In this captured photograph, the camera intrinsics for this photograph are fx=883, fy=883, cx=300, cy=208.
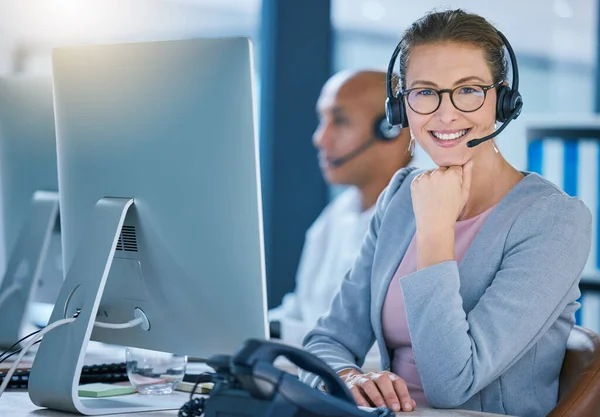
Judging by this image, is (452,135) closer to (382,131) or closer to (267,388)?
(267,388)

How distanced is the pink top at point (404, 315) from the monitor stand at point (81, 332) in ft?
1.40

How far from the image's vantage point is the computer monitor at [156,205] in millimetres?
1309

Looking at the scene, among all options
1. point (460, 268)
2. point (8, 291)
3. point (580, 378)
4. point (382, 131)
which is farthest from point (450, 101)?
point (382, 131)

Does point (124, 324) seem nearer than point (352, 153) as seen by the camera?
Yes

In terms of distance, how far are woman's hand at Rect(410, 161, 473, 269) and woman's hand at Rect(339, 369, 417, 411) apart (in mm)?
204

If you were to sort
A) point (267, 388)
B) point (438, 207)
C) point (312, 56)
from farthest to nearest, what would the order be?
1. point (312, 56)
2. point (438, 207)
3. point (267, 388)

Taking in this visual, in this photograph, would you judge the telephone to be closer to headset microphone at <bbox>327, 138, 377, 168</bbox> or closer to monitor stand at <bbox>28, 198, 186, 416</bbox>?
monitor stand at <bbox>28, 198, 186, 416</bbox>

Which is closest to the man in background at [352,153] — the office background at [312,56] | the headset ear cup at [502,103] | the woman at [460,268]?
the office background at [312,56]

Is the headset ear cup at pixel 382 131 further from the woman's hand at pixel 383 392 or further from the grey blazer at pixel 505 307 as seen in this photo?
the woman's hand at pixel 383 392

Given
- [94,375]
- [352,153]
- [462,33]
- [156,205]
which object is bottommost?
[94,375]

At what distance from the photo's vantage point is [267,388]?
107 cm

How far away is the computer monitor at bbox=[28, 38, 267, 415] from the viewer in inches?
51.5

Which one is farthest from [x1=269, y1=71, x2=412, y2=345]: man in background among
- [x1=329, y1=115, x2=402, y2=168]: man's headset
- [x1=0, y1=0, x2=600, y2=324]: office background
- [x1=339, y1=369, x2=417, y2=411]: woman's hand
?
[x1=339, y1=369, x2=417, y2=411]: woman's hand

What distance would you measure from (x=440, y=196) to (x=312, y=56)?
277cm
